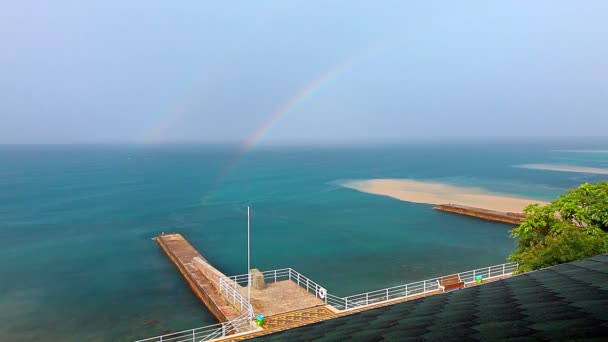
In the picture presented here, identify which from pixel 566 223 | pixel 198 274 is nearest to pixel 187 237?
pixel 198 274

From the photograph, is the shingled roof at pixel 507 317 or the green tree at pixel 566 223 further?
the green tree at pixel 566 223

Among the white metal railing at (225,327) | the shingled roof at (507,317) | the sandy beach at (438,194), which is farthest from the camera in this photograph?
the sandy beach at (438,194)

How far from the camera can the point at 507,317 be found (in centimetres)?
561

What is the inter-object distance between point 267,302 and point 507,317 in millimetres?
20375

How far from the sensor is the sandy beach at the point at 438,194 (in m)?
68.1

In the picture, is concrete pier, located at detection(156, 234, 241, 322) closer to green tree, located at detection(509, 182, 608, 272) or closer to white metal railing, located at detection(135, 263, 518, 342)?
white metal railing, located at detection(135, 263, 518, 342)

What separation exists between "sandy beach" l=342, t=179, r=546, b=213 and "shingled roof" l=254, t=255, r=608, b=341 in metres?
59.8

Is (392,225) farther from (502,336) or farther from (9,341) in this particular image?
(502,336)

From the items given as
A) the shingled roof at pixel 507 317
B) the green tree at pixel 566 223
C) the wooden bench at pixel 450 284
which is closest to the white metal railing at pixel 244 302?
the wooden bench at pixel 450 284

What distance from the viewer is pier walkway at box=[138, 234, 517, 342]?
21.3 metres

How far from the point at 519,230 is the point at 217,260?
28033mm

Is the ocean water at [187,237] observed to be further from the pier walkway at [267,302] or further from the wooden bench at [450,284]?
the wooden bench at [450,284]

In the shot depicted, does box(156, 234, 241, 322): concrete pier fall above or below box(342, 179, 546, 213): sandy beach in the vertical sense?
below

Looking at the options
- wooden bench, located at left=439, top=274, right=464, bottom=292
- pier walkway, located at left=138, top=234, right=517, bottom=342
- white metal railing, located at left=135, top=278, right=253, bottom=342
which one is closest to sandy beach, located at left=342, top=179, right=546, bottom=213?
pier walkway, located at left=138, top=234, right=517, bottom=342
